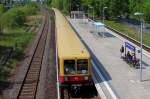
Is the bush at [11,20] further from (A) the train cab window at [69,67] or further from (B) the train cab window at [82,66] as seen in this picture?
(B) the train cab window at [82,66]

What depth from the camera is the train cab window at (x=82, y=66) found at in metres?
22.1

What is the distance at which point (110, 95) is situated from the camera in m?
21.1

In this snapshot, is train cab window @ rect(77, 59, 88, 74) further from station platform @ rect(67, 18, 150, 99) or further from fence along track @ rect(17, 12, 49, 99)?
fence along track @ rect(17, 12, 49, 99)

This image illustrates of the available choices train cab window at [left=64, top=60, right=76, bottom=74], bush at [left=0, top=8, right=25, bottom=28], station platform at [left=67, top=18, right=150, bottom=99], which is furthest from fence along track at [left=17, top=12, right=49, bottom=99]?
bush at [left=0, top=8, right=25, bottom=28]

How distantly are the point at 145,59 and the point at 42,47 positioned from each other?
50.0ft

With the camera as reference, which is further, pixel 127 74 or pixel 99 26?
pixel 99 26

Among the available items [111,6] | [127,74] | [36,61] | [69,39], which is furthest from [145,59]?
[111,6]

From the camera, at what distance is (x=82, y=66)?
22172 mm

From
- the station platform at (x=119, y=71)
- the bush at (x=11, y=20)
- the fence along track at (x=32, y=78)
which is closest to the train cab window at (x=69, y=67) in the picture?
the fence along track at (x=32, y=78)

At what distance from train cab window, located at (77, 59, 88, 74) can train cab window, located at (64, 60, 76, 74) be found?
28 centimetres

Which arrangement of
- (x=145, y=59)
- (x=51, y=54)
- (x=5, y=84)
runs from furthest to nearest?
(x=51, y=54), (x=145, y=59), (x=5, y=84)

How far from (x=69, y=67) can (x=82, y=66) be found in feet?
2.39

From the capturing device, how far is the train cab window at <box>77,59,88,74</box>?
22130mm

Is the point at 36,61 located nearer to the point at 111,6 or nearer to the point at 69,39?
the point at 69,39
